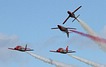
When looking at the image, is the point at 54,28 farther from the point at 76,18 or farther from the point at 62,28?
the point at 76,18

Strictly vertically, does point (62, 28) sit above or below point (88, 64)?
above

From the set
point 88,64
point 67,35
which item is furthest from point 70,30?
point 88,64

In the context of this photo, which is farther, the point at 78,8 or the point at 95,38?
the point at 78,8

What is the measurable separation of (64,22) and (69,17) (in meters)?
3.02

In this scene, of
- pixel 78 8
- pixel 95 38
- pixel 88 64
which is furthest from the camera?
pixel 88 64

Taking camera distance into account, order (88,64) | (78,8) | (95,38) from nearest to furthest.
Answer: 1. (95,38)
2. (78,8)
3. (88,64)

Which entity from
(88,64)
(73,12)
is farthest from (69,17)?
(88,64)

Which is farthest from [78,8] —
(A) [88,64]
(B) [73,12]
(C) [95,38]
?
(A) [88,64]

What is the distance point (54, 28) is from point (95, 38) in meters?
22.9

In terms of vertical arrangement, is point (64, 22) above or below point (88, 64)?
above

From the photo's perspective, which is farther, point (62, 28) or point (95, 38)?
point (62, 28)

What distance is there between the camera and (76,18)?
17200 cm

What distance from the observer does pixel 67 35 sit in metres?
179

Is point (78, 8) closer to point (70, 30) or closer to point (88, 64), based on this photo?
point (70, 30)
